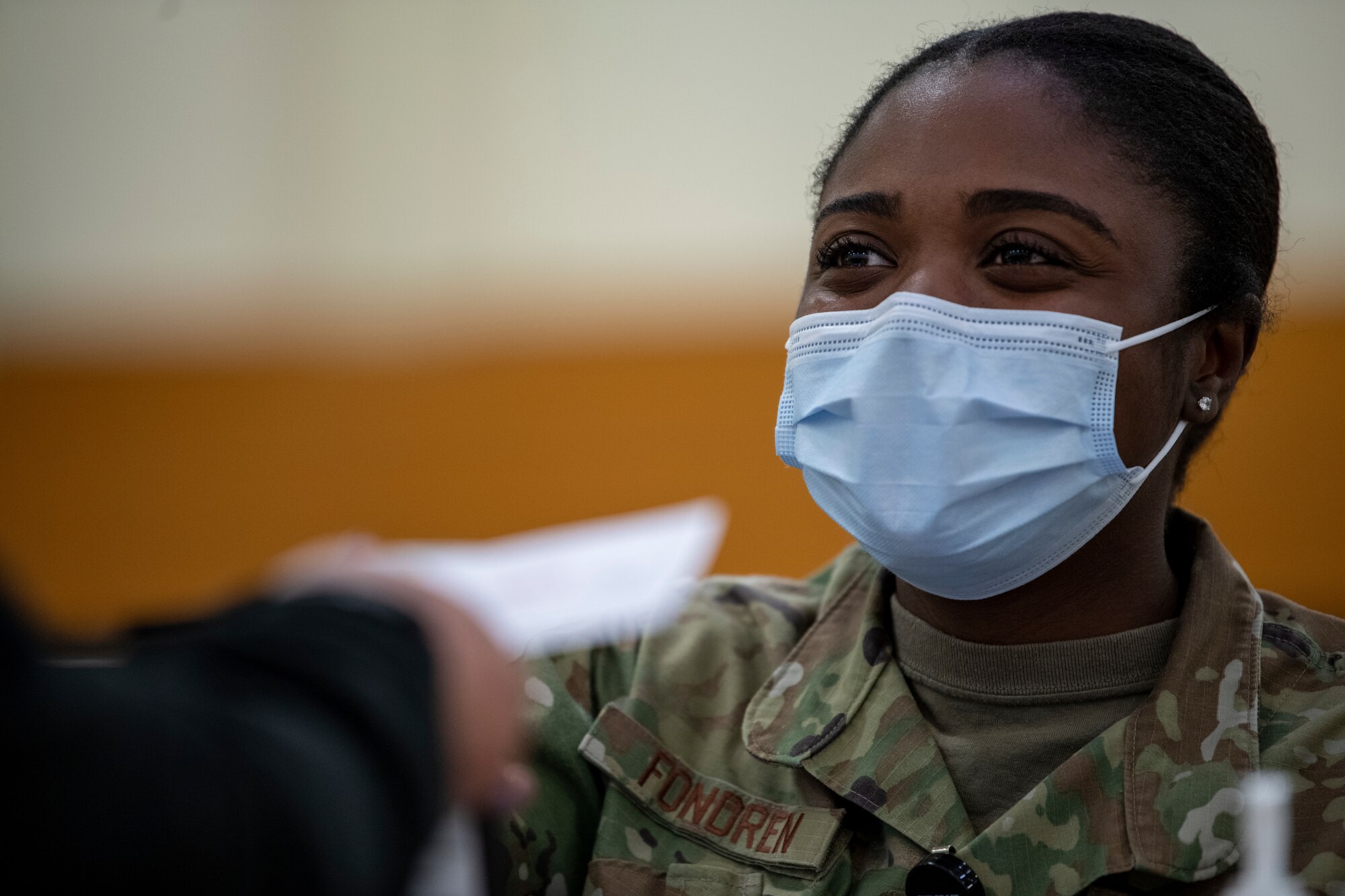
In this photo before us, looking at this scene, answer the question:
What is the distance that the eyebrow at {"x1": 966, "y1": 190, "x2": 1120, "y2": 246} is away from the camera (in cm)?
147

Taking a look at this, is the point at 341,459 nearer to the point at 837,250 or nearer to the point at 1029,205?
the point at 837,250

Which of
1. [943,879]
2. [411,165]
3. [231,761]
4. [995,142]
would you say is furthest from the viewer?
[411,165]

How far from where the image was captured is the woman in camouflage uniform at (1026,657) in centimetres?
139

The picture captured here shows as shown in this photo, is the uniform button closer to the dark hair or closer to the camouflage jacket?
the camouflage jacket

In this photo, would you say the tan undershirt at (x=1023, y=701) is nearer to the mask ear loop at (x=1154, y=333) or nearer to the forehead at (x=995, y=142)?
the mask ear loop at (x=1154, y=333)

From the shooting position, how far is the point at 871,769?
4.89 ft

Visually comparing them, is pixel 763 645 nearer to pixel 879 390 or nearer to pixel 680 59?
pixel 879 390

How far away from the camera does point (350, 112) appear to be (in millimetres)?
4820

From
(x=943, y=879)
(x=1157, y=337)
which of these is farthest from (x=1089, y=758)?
(x=1157, y=337)

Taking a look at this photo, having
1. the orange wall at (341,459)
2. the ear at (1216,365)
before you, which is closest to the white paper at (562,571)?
the ear at (1216,365)

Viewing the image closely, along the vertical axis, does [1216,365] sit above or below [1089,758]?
above

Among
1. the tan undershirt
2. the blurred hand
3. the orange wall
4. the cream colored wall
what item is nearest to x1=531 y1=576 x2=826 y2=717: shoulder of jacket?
the tan undershirt

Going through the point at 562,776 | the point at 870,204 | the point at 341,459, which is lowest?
the point at 341,459

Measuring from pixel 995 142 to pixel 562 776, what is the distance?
0.97 m
